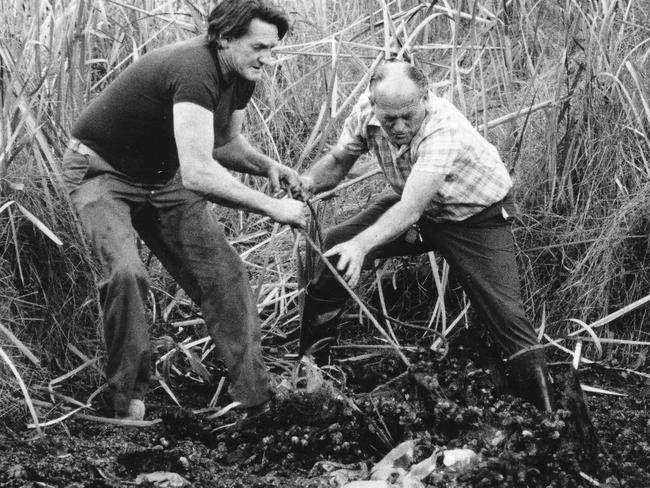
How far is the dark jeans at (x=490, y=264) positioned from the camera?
13.9 ft

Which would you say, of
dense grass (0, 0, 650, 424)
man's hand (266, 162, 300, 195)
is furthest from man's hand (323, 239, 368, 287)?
dense grass (0, 0, 650, 424)

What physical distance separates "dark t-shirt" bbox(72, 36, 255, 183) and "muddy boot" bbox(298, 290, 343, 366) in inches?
37.0

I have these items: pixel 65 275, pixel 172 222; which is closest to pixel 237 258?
pixel 172 222

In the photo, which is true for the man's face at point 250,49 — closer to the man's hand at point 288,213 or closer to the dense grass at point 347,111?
the man's hand at point 288,213

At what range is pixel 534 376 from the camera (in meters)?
4.19

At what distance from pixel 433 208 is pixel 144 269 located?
4.00 feet

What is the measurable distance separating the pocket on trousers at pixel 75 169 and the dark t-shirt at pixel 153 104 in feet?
0.20

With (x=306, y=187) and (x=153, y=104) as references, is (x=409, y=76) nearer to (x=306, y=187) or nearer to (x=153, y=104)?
(x=306, y=187)

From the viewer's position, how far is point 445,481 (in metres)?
3.32

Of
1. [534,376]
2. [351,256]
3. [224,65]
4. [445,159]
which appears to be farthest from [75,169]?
[534,376]

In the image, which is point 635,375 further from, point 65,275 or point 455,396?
point 65,275

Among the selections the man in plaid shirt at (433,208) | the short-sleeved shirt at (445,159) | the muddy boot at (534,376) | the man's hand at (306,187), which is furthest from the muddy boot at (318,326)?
the muddy boot at (534,376)

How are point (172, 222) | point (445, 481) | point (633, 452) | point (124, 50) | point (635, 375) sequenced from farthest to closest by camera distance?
point (124, 50), point (635, 375), point (172, 222), point (633, 452), point (445, 481)

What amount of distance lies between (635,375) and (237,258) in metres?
1.87
